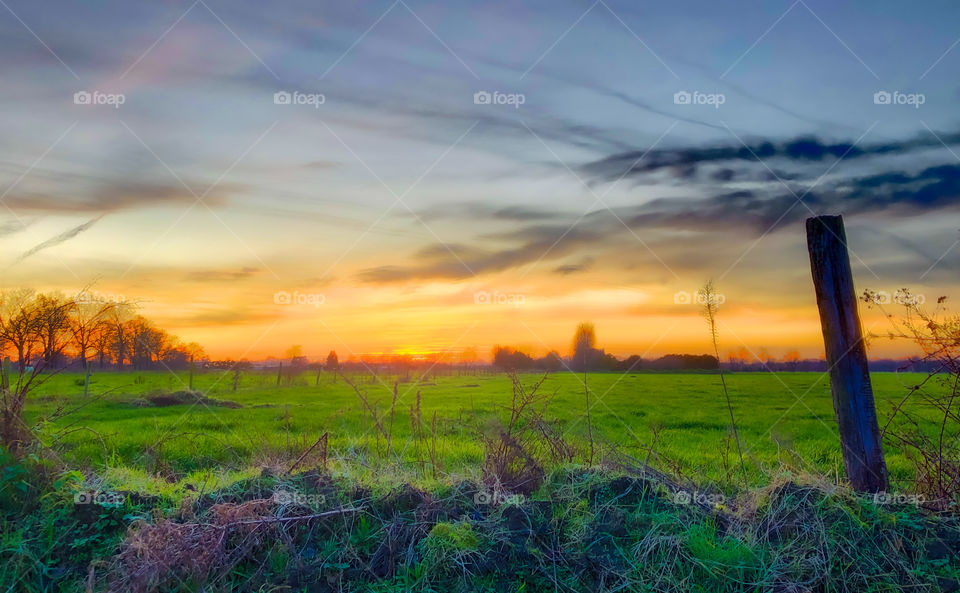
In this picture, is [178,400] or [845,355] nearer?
[845,355]

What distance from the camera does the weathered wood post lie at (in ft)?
19.0

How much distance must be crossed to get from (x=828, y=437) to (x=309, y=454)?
1403 centimetres

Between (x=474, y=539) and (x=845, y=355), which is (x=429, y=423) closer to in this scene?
(x=474, y=539)

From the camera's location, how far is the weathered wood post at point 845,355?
228 inches

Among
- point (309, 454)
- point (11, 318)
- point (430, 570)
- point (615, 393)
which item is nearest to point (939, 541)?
point (430, 570)

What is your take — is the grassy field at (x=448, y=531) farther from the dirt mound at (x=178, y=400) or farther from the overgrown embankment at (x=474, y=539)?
the dirt mound at (x=178, y=400)

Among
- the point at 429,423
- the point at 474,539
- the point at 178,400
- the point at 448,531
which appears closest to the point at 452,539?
the point at 448,531

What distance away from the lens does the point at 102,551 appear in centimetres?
542

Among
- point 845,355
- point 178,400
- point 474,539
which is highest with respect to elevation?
point 845,355

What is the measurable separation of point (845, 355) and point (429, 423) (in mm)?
9726

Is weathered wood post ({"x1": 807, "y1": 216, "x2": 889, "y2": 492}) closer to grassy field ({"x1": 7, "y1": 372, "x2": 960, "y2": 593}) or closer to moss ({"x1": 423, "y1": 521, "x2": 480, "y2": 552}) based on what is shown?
grassy field ({"x1": 7, "y1": 372, "x2": 960, "y2": 593})

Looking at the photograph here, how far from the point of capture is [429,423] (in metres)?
14.1

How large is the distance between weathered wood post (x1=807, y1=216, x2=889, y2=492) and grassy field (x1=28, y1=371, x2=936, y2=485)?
49 centimetres

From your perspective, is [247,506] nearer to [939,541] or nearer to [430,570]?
[430,570]
